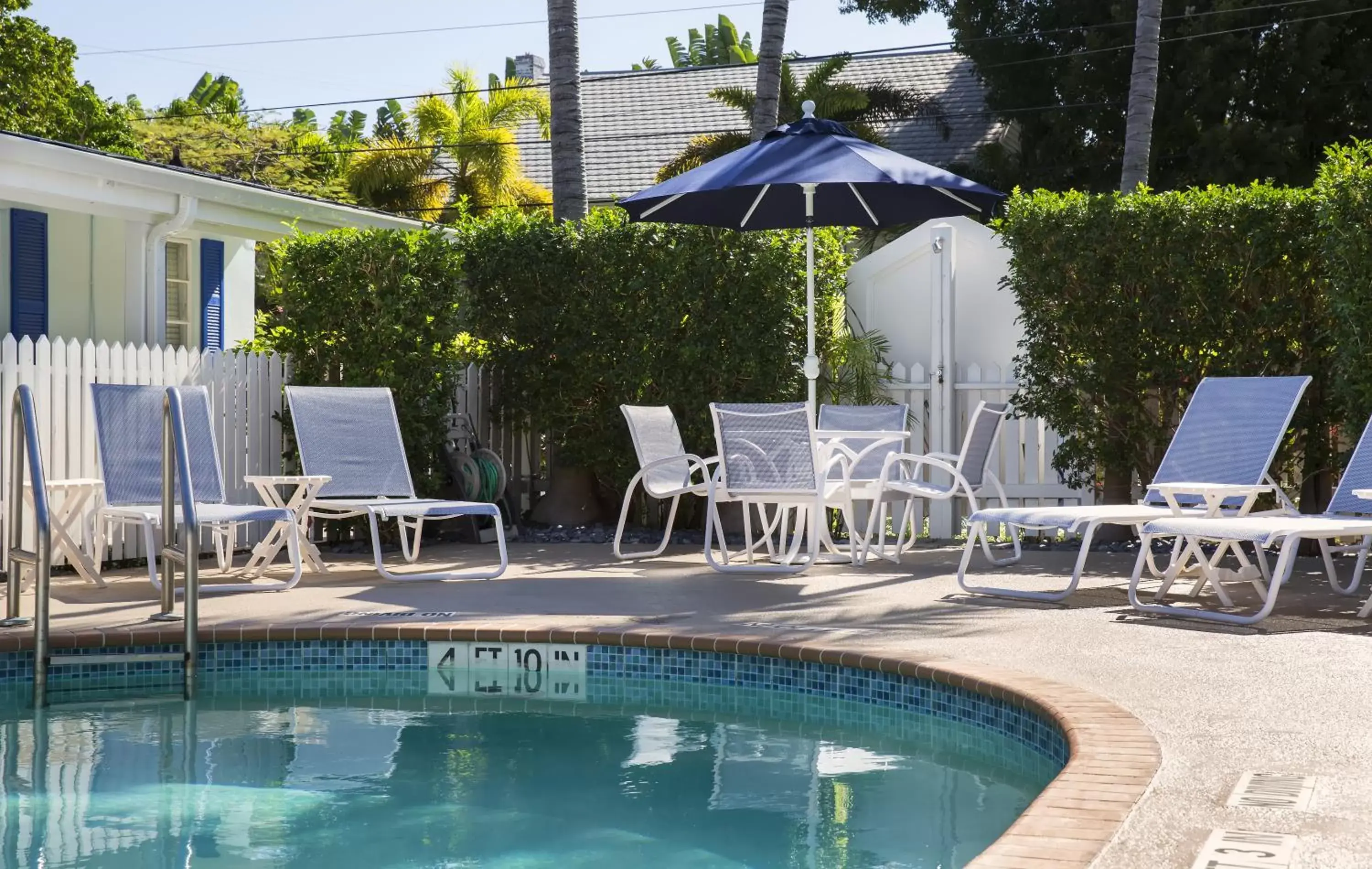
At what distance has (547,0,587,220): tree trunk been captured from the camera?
38.0ft

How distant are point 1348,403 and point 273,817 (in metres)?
6.30

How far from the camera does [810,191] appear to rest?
8.70m

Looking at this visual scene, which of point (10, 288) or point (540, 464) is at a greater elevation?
point (10, 288)

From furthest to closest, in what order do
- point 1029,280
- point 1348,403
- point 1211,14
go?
point 1211,14 → point 1029,280 → point 1348,403

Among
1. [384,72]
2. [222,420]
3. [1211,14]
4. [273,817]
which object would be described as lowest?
[273,817]

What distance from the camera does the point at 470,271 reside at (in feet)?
33.4

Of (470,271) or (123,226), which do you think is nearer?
(470,271)

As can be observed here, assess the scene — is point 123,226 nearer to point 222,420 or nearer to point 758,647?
point 222,420

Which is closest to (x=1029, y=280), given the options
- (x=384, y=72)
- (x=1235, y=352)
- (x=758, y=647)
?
(x=1235, y=352)

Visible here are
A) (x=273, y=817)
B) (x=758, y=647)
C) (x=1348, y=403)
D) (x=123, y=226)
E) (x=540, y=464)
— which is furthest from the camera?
(x=123, y=226)

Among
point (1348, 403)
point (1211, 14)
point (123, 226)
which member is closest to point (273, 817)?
point (1348, 403)

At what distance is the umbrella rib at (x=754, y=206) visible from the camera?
9.20m

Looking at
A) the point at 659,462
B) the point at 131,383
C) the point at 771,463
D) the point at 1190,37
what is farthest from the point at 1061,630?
the point at 1190,37

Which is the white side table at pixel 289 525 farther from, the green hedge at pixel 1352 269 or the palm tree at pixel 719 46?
the palm tree at pixel 719 46
